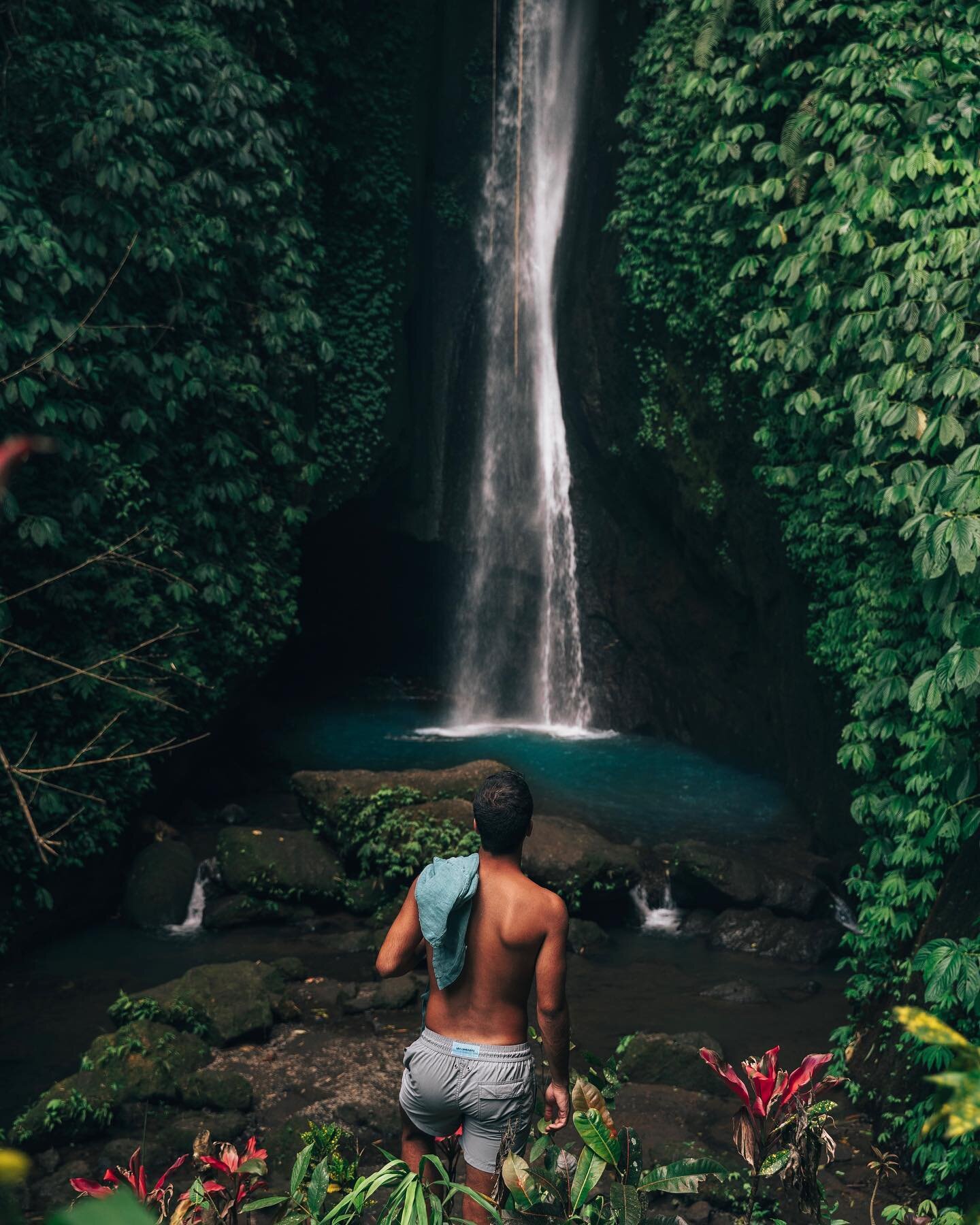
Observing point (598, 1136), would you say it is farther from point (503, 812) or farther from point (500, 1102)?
point (503, 812)

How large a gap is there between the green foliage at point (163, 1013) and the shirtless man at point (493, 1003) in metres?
3.89

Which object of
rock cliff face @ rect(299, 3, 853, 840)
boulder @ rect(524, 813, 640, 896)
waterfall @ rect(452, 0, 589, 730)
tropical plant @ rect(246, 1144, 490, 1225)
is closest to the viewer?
tropical plant @ rect(246, 1144, 490, 1225)

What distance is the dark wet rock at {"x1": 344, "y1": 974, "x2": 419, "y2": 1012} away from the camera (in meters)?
7.23

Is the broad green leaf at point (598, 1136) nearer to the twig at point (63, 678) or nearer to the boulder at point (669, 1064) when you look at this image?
the twig at point (63, 678)

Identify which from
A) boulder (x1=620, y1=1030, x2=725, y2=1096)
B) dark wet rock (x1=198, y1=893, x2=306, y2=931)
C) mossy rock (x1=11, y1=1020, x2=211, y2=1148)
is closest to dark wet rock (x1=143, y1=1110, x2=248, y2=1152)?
mossy rock (x1=11, y1=1020, x2=211, y2=1148)

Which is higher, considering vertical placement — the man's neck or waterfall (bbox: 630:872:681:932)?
the man's neck

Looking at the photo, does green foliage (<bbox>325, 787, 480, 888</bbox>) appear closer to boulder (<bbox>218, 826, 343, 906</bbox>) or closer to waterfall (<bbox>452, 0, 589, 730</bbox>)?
boulder (<bbox>218, 826, 343, 906</bbox>)

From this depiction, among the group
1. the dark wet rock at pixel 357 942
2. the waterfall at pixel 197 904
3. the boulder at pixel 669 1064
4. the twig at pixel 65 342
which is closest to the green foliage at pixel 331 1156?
the twig at pixel 65 342

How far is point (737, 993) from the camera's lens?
7.46m

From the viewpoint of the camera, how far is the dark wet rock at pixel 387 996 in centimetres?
723

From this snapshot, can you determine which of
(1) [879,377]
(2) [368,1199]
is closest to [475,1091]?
(2) [368,1199]

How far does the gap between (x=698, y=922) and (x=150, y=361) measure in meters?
6.62

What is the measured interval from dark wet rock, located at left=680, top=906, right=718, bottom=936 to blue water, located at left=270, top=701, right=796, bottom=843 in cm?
101

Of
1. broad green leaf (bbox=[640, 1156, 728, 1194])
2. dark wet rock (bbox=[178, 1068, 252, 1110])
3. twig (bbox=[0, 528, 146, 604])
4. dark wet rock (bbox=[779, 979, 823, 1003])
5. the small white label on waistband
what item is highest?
twig (bbox=[0, 528, 146, 604])
